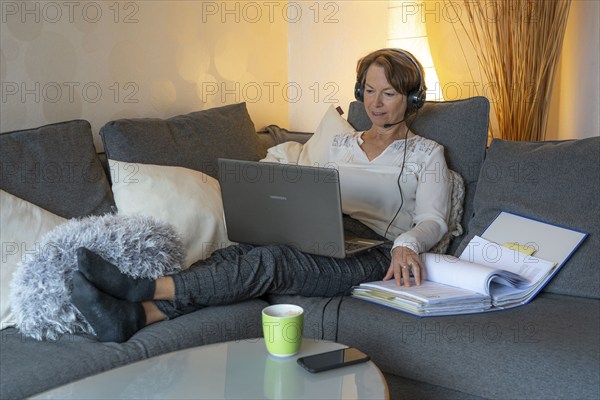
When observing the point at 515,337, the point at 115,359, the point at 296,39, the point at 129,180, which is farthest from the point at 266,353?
the point at 296,39

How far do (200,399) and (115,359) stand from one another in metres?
0.42

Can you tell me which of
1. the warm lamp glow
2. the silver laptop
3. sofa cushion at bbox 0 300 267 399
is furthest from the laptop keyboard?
the warm lamp glow

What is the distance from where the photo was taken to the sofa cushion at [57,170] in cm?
205

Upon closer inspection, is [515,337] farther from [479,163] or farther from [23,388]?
[23,388]

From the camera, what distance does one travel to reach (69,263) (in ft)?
5.76

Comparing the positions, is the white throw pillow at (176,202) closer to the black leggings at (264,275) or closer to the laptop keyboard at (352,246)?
the black leggings at (264,275)

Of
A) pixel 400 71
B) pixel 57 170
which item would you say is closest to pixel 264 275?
pixel 57 170

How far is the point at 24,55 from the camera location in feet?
7.68

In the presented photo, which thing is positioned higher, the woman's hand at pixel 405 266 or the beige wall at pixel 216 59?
the beige wall at pixel 216 59

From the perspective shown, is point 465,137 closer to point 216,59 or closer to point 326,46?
point 216,59

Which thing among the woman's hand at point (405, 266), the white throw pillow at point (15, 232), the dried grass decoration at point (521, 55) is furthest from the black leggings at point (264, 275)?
the dried grass decoration at point (521, 55)

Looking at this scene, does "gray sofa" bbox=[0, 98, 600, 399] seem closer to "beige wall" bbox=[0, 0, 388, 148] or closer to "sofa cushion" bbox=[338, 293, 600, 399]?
"sofa cushion" bbox=[338, 293, 600, 399]

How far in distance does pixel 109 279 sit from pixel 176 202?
0.53 meters

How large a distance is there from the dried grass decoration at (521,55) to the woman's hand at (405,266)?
4.29ft
